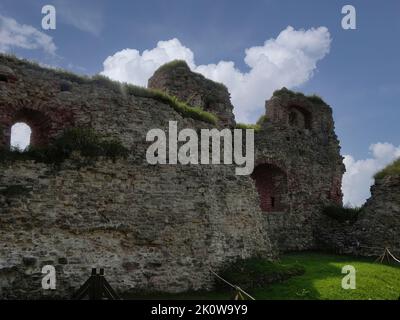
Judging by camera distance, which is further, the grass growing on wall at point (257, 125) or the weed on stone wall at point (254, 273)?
the grass growing on wall at point (257, 125)

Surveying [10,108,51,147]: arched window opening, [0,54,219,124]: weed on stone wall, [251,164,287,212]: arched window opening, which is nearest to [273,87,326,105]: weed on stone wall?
[251,164,287,212]: arched window opening

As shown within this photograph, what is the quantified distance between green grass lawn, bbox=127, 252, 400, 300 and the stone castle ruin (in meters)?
1.05

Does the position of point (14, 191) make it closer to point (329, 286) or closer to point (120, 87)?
point (120, 87)

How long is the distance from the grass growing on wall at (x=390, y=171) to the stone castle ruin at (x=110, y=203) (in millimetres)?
7545

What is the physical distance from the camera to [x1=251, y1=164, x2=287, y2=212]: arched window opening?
19.5m

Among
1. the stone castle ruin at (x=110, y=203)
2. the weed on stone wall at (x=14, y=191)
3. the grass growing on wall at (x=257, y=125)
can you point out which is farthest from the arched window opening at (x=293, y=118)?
the weed on stone wall at (x=14, y=191)

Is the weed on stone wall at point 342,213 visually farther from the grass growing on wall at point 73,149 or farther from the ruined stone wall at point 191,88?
the grass growing on wall at point 73,149

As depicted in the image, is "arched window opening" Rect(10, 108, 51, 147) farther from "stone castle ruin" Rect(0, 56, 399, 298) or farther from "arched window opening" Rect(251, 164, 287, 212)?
"arched window opening" Rect(251, 164, 287, 212)

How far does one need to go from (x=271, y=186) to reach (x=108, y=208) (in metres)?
10.8

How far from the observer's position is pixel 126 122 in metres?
11.5

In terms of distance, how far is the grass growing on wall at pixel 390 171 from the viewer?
18234 millimetres
